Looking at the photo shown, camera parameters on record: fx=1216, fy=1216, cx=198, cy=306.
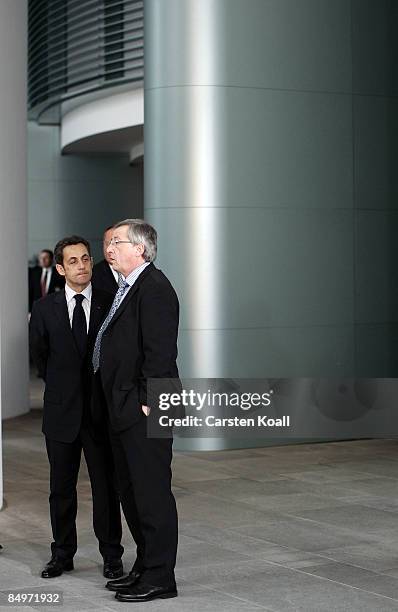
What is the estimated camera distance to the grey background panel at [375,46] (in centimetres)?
1013

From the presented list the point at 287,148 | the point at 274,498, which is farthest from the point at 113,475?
the point at 287,148

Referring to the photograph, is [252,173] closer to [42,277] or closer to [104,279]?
[104,279]

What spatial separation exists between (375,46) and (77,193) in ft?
32.0

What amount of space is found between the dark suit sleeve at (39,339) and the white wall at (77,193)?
1364 cm

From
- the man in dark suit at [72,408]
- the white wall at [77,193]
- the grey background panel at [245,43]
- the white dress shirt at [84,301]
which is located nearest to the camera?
the man in dark suit at [72,408]

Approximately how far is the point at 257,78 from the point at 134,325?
4951 mm

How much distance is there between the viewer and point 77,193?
63.5 ft

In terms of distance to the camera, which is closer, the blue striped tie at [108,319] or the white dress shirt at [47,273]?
the blue striped tie at [108,319]

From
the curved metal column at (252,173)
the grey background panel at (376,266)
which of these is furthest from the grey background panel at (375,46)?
the grey background panel at (376,266)

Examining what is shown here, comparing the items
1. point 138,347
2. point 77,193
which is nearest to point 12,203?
point 138,347

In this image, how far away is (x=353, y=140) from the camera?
10133 millimetres

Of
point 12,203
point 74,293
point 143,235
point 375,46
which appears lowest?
point 74,293

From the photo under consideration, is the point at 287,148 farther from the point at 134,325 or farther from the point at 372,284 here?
the point at 134,325

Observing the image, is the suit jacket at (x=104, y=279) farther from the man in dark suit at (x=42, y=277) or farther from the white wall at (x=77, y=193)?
the white wall at (x=77, y=193)
